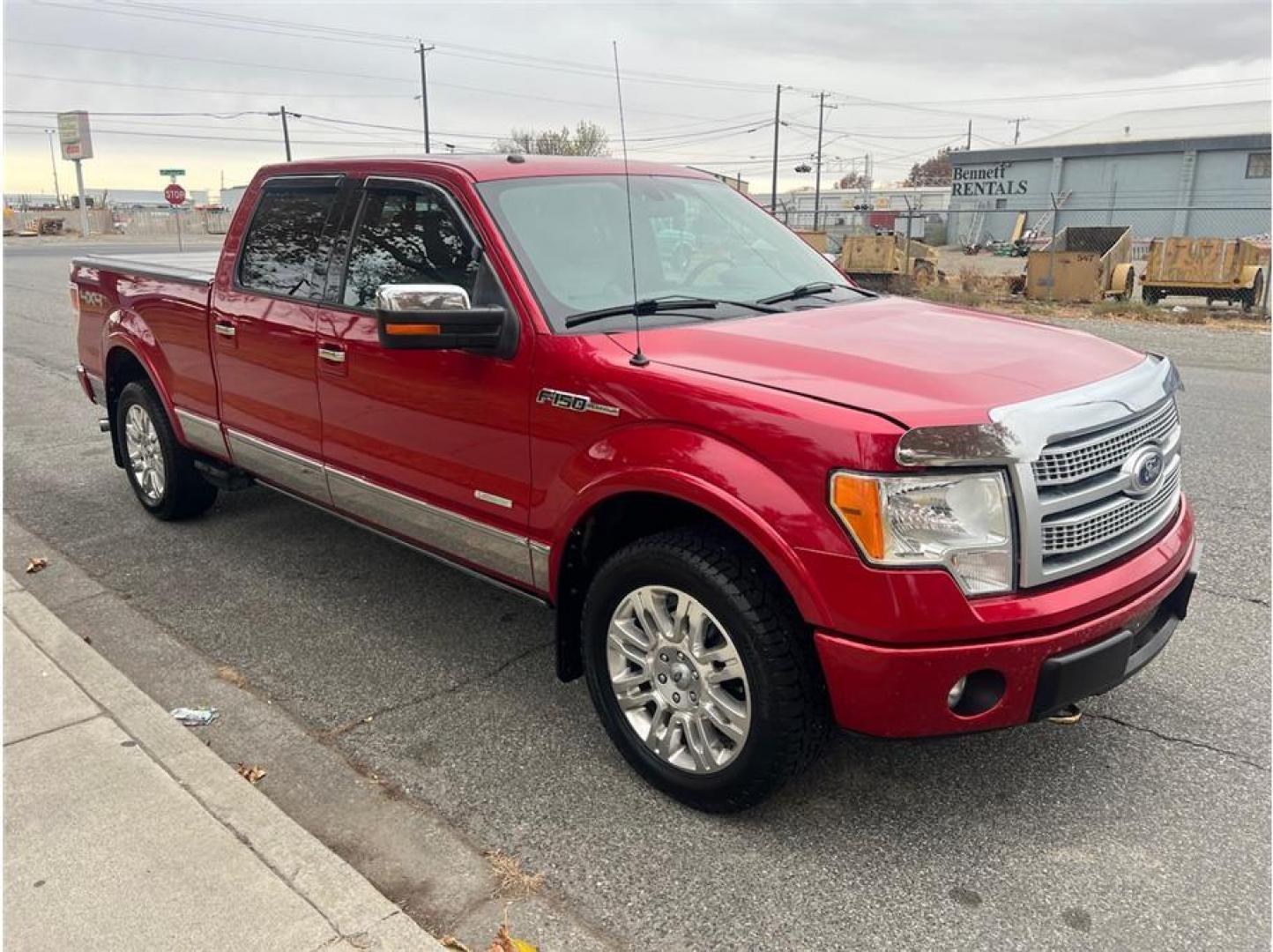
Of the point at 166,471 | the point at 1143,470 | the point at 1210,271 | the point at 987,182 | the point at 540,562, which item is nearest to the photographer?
the point at 1143,470

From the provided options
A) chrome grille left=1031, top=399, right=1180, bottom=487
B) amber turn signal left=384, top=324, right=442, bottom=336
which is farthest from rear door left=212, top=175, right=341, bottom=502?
chrome grille left=1031, top=399, right=1180, bottom=487

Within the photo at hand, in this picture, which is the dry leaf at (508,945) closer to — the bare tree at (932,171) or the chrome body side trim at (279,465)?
the chrome body side trim at (279,465)

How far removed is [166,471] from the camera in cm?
562

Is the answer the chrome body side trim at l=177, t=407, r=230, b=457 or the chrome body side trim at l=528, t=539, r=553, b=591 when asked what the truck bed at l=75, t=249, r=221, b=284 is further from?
the chrome body side trim at l=528, t=539, r=553, b=591

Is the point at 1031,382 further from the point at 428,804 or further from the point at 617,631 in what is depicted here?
the point at 428,804

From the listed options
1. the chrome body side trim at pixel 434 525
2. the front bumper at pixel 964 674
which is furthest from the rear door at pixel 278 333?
the front bumper at pixel 964 674

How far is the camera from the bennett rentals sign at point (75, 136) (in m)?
61.2

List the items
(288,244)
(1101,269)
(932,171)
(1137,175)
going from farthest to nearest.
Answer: (932,171)
(1137,175)
(1101,269)
(288,244)

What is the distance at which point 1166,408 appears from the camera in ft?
10.3

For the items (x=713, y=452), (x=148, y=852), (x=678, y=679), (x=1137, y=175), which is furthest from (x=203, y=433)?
(x=1137, y=175)

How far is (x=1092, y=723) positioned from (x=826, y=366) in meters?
1.68

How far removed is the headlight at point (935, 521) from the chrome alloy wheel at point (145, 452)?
14.7ft

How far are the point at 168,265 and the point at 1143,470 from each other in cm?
530

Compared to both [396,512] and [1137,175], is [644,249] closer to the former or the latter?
[396,512]
